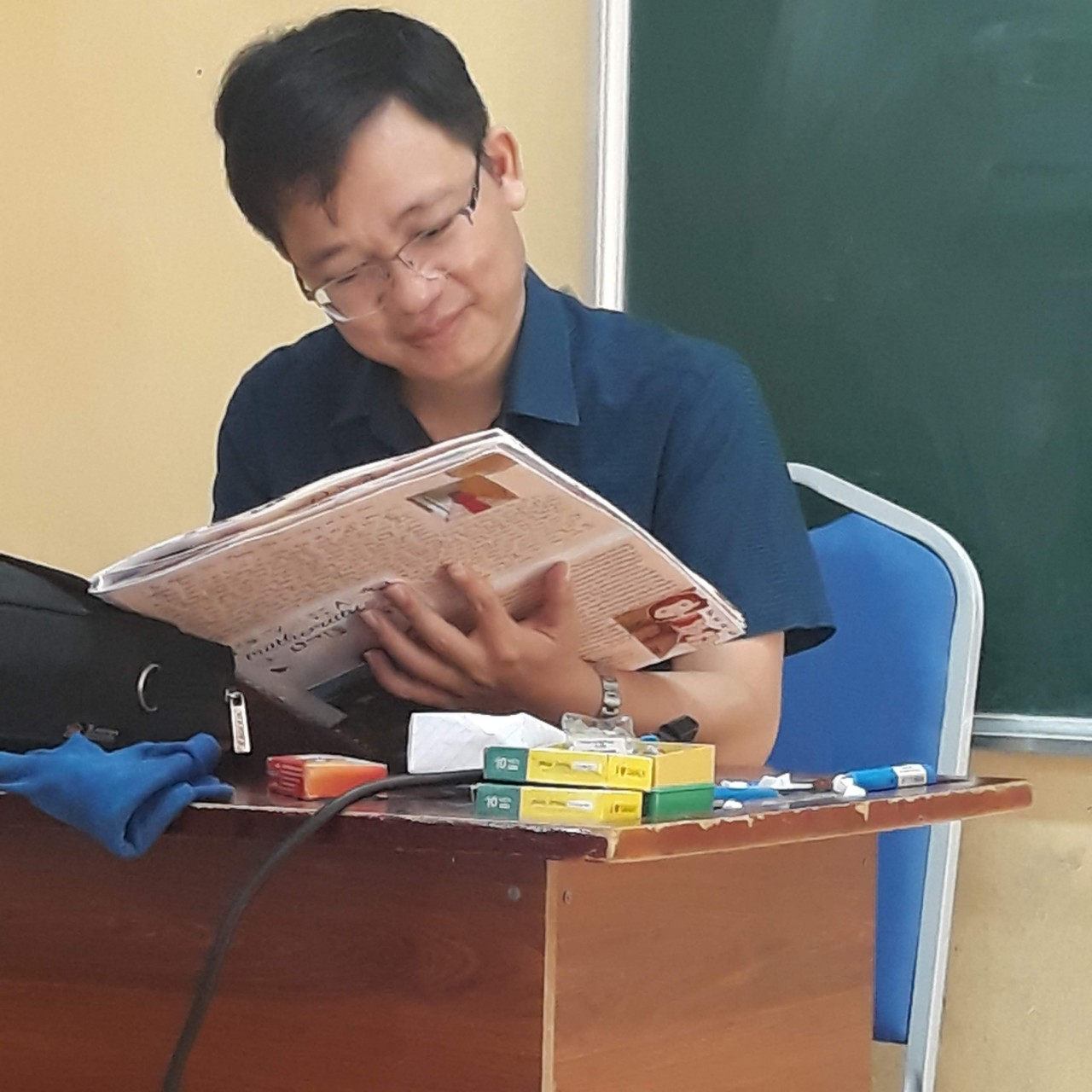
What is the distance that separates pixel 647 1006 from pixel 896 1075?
1040 millimetres

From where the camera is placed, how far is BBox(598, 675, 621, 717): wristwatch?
92cm

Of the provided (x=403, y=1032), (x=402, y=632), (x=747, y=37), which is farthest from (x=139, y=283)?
(x=403, y=1032)

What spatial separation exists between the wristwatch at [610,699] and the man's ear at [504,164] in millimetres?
416

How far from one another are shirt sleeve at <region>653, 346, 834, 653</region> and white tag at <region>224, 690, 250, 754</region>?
462mm

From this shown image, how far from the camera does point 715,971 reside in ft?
2.31

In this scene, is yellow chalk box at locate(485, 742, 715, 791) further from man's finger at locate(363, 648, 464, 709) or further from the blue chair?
the blue chair

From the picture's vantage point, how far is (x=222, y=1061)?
0.66 m

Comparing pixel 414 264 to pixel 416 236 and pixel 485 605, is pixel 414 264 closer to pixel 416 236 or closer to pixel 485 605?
pixel 416 236

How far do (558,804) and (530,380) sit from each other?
71 cm

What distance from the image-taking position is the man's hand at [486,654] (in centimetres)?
85

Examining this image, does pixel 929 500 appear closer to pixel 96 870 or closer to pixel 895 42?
pixel 895 42

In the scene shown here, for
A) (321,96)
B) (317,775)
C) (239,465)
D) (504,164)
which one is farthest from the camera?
(239,465)

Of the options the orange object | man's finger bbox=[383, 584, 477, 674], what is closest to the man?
man's finger bbox=[383, 584, 477, 674]

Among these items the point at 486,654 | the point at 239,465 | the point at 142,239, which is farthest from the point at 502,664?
the point at 142,239
